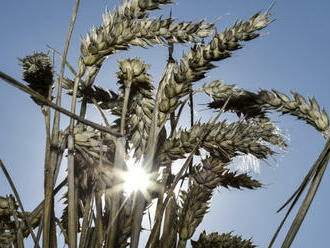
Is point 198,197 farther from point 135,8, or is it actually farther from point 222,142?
point 135,8

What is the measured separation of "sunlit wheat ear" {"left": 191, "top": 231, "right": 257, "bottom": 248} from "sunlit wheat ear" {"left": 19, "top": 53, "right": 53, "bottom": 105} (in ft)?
1.89

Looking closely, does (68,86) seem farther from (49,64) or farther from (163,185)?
(163,185)

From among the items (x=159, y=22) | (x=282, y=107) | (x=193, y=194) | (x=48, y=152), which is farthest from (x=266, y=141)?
(x=48, y=152)

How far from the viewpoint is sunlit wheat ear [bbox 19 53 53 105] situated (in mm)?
1001

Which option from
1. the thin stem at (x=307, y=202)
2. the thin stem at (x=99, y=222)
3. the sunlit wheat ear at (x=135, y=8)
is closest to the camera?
the thin stem at (x=307, y=202)

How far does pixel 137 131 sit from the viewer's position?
1.11 meters

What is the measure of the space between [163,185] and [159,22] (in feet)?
1.32

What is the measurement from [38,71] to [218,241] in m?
0.66

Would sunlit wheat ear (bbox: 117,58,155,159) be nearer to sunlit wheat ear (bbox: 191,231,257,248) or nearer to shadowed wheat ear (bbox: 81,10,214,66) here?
shadowed wheat ear (bbox: 81,10,214,66)

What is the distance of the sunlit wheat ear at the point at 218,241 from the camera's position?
41.1 inches

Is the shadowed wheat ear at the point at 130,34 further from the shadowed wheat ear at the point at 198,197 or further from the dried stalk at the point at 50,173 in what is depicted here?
the shadowed wheat ear at the point at 198,197

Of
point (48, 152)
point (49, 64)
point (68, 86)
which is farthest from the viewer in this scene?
point (68, 86)

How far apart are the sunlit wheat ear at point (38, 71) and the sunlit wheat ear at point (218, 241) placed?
0.58 m

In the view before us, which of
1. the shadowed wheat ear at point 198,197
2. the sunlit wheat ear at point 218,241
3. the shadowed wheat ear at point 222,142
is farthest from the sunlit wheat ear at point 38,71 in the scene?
the sunlit wheat ear at point 218,241
